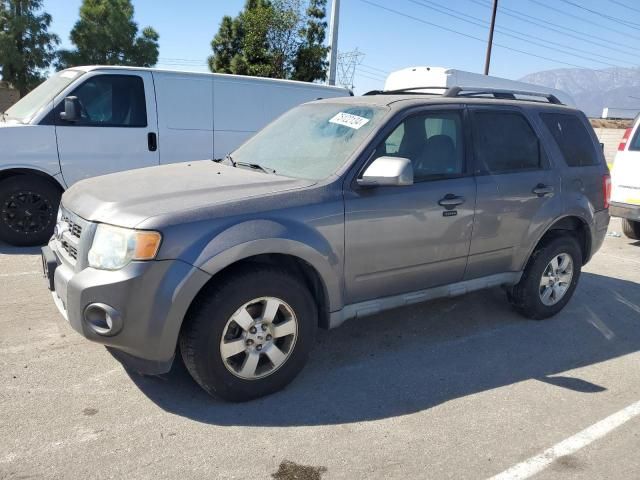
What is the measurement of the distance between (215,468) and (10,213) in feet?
15.8

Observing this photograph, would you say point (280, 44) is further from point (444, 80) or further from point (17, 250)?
point (17, 250)

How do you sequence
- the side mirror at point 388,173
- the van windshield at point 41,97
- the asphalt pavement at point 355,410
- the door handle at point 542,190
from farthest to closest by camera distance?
the van windshield at point 41,97 → the door handle at point 542,190 → the side mirror at point 388,173 → the asphalt pavement at point 355,410

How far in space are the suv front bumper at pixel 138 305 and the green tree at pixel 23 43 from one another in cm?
2990

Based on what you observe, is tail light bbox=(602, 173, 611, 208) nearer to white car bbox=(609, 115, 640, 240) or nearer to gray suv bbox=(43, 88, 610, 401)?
gray suv bbox=(43, 88, 610, 401)

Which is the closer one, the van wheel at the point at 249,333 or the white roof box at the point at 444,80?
the van wheel at the point at 249,333

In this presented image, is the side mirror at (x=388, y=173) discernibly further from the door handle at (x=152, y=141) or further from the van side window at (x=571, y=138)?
the door handle at (x=152, y=141)

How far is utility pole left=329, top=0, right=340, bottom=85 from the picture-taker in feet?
52.4

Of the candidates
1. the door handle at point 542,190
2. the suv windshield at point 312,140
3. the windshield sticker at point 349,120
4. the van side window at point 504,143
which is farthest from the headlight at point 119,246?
the door handle at point 542,190

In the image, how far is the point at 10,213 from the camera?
20.1 feet

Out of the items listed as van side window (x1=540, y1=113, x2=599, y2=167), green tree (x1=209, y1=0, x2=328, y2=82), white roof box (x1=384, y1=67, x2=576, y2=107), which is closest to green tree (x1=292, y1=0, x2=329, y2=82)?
Result: green tree (x1=209, y1=0, x2=328, y2=82)

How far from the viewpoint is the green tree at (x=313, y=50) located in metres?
19.9

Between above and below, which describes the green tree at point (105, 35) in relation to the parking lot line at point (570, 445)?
above

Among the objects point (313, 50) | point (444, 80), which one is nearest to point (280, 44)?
point (313, 50)

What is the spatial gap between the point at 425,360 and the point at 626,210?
17.6 feet
